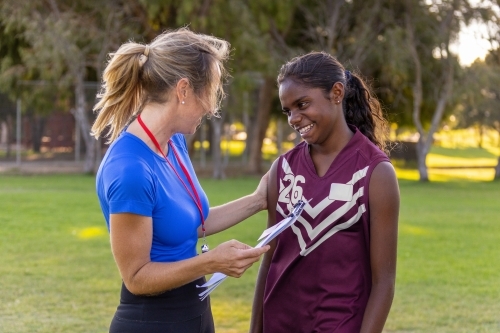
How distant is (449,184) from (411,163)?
10441mm

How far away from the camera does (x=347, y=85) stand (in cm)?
321

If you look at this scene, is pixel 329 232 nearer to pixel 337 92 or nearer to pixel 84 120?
pixel 337 92

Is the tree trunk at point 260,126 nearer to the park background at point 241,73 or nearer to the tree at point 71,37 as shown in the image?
the park background at point 241,73

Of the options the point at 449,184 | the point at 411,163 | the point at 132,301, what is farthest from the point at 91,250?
the point at 411,163

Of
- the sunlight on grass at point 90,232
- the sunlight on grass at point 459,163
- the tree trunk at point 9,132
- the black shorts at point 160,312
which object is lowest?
the sunlight on grass at point 459,163

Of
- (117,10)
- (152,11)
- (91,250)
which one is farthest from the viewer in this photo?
(117,10)

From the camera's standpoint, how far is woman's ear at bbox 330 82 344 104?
9.80 ft

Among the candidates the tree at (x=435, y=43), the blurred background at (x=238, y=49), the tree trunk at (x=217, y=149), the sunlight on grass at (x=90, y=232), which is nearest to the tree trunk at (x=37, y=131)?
the blurred background at (x=238, y=49)

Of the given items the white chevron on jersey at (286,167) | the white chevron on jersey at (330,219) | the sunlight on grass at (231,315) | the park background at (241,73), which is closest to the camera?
the white chevron on jersey at (330,219)

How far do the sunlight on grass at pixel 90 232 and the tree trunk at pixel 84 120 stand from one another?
12.0 m

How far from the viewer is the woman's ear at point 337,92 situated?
299 centimetres

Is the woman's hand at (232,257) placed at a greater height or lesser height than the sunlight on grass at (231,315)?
greater

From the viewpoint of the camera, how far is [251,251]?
281 cm

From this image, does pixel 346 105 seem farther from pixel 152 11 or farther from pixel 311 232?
pixel 152 11
